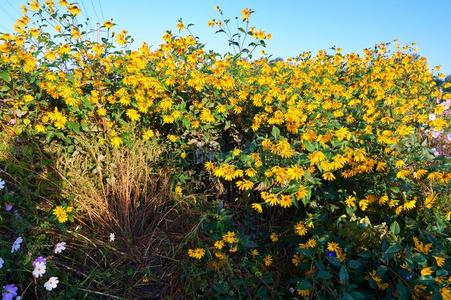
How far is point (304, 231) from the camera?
2.06 m

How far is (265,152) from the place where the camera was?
7.40 feet

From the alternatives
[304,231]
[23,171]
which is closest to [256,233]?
[304,231]

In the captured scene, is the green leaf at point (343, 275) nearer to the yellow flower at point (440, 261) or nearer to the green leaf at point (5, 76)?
the yellow flower at point (440, 261)

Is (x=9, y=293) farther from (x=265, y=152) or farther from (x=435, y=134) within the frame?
(x=435, y=134)

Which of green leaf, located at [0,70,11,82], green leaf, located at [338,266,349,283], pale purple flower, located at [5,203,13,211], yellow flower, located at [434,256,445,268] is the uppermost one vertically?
green leaf, located at [0,70,11,82]

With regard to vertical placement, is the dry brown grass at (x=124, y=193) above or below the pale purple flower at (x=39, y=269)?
above

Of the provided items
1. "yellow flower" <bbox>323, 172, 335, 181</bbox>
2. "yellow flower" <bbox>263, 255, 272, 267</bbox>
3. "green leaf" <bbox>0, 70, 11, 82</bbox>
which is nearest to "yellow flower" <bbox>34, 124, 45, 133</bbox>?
"green leaf" <bbox>0, 70, 11, 82</bbox>

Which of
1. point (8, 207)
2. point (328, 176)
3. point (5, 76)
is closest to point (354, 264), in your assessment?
point (328, 176)

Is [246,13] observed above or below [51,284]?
above

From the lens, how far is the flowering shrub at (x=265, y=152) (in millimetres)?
1869

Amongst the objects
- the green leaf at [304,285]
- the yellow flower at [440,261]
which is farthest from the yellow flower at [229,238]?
the yellow flower at [440,261]

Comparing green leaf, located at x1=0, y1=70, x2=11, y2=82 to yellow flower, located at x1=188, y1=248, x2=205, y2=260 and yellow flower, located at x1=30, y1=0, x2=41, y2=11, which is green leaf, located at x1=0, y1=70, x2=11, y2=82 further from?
yellow flower, located at x1=188, y1=248, x2=205, y2=260

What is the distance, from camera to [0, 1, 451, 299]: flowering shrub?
1.87 m

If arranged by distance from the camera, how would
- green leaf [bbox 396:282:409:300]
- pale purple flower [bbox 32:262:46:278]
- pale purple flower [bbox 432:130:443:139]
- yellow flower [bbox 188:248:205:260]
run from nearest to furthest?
green leaf [bbox 396:282:409:300]
pale purple flower [bbox 32:262:46:278]
yellow flower [bbox 188:248:205:260]
pale purple flower [bbox 432:130:443:139]
